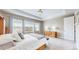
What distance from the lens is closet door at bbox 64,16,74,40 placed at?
1882mm

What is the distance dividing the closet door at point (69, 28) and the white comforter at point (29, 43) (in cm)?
51

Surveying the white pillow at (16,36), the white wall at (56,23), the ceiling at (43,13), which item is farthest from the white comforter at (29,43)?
the ceiling at (43,13)

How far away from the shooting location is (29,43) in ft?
6.17

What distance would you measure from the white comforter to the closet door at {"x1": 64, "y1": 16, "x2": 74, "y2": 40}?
51cm

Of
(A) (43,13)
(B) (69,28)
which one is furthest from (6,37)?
(B) (69,28)

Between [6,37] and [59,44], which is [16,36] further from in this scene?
[59,44]

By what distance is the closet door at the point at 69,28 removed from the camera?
1.88 metres

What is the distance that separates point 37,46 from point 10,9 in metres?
0.95

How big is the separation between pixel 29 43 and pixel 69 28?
2.99ft

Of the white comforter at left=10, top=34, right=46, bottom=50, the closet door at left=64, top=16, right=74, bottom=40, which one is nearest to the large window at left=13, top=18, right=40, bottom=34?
the white comforter at left=10, top=34, right=46, bottom=50
